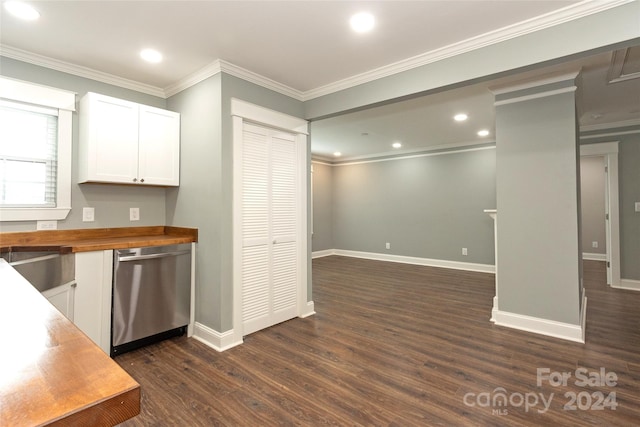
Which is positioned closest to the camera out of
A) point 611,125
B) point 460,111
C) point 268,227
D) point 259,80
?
point 259,80

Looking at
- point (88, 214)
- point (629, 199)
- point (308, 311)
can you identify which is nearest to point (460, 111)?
point (629, 199)

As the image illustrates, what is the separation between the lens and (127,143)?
283 cm

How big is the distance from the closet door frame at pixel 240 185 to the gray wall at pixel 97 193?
1.08 metres

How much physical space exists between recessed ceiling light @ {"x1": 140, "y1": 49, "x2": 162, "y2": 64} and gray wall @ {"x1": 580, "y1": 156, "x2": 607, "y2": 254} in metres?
8.42

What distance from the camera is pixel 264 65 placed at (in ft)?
9.16

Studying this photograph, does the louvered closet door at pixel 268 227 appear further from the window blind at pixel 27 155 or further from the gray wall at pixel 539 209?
the gray wall at pixel 539 209

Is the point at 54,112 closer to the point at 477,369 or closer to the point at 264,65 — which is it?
the point at 264,65

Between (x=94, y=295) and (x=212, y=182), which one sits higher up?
(x=212, y=182)

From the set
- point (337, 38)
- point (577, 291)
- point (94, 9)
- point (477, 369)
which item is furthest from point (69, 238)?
point (577, 291)

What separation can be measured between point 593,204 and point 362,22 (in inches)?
312

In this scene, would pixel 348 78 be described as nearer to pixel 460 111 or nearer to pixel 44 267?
pixel 460 111

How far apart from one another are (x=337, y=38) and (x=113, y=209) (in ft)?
8.51

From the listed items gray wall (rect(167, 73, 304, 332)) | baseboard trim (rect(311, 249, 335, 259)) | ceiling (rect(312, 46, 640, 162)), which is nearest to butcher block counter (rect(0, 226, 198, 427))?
gray wall (rect(167, 73, 304, 332))

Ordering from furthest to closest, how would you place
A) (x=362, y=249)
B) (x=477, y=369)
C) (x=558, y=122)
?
(x=362, y=249), (x=558, y=122), (x=477, y=369)
